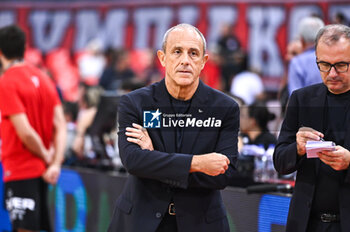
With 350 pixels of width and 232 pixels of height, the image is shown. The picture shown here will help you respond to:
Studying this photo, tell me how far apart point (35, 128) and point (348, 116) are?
9.94 feet

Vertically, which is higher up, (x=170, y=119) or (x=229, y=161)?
(x=170, y=119)

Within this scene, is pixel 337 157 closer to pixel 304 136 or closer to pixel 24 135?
pixel 304 136

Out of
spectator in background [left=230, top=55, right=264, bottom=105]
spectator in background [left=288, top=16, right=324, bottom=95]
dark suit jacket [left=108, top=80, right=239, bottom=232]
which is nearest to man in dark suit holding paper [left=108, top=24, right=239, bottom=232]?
dark suit jacket [left=108, top=80, right=239, bottom=232]

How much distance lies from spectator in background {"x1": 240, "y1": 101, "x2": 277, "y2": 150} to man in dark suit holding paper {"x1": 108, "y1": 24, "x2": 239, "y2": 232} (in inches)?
64.8

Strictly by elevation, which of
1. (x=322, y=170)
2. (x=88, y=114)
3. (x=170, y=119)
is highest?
(x=170, y=119)

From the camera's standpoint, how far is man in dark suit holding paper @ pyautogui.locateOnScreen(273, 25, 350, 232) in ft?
10.6

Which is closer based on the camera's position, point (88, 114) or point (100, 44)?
point (88, 114)

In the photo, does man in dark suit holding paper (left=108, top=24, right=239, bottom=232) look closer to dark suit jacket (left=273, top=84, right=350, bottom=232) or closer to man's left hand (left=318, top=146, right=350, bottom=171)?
dark suit jacket (left=273, top=84, right=350, bottom=232)

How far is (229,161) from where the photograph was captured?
11.0 feet

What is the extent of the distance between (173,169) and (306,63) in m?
2.49

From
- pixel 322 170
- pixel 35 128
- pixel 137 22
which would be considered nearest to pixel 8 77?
pixel 35 128

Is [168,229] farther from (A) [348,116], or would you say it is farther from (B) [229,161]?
(A) [348,116]

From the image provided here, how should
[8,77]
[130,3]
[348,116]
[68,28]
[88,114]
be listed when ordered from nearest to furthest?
[348,116], [8,77], [88,114], [130,3], [68,28]

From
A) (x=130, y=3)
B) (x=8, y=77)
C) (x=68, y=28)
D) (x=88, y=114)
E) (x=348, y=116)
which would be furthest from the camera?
(x=68, y=28)
